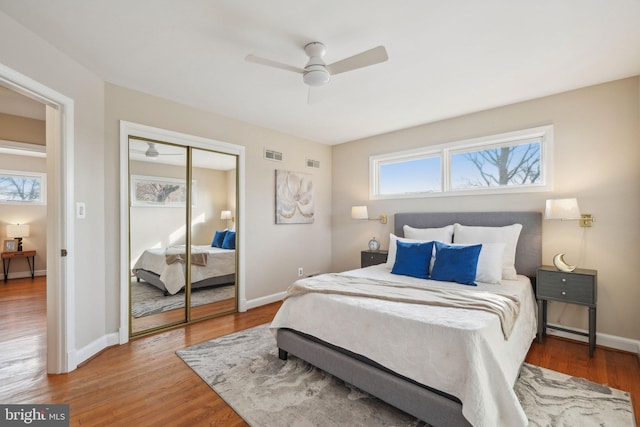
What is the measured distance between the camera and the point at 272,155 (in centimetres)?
443

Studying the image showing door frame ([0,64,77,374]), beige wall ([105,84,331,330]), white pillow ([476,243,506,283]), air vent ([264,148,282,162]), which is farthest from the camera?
air vent ([264,148,282,162])

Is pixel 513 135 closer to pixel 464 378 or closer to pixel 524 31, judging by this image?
pixel 524 31

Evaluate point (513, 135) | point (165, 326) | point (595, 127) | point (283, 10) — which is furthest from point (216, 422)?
point (595, 127)

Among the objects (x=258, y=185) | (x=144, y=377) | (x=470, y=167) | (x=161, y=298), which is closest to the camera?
(x=144, y=377)

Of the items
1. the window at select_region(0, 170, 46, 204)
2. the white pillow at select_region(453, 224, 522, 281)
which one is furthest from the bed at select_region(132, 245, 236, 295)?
the window at select_region(0, 170, 46, 204)

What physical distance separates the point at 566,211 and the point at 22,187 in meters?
9.13

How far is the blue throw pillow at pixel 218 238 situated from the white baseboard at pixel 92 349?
1386 millimetres

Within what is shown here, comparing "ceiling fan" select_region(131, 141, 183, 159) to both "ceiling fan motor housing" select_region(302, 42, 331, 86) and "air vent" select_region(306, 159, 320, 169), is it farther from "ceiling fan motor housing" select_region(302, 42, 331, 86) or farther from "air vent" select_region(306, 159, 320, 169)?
"air vent" select_region(306, 159, 320, 169)

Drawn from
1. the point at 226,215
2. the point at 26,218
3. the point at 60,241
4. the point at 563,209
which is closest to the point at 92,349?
the point at 60,241

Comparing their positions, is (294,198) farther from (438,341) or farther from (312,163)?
(438,341)

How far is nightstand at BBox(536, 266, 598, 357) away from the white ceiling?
188 centimetres

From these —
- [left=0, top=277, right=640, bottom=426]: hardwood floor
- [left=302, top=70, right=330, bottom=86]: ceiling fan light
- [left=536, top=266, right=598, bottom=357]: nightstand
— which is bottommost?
[left=0, top=277, right=640, bottom=426]: hardwood floor

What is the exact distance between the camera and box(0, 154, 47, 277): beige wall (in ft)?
19.2

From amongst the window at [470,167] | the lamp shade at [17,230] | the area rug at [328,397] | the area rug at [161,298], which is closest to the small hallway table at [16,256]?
the lamp shade at [17,230]
